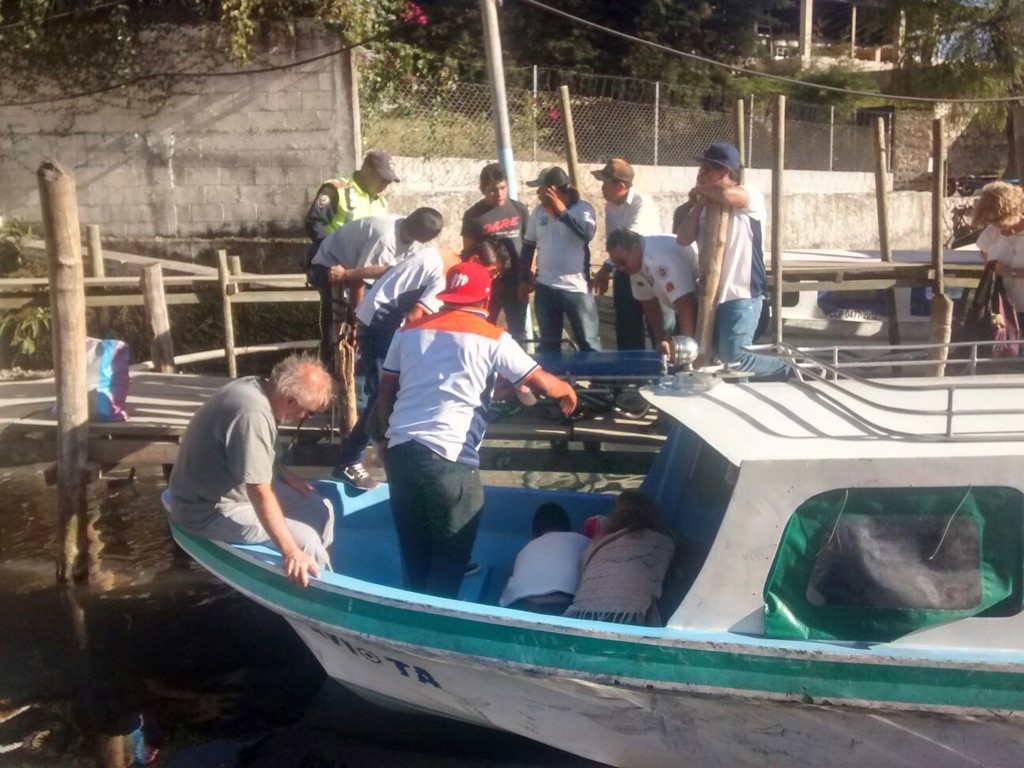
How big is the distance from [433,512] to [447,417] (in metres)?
0.42

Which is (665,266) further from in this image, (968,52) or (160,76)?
(968,52)

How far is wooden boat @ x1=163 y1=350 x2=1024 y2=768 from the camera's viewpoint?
4.05 metres

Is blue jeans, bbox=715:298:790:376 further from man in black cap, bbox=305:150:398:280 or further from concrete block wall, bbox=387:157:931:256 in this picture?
concrete block wall, bbox=387:157:931:256

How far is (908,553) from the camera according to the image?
4078 millimetres

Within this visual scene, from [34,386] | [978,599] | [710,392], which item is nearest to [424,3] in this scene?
[34,386]

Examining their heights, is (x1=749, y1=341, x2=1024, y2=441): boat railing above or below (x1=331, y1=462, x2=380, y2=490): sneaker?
→ above

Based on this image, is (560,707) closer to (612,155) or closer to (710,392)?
(710,392)

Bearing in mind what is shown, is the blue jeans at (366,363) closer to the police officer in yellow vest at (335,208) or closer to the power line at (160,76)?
the police officer in yellow vest at (335,208)

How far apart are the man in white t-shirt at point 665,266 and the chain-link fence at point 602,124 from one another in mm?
6145

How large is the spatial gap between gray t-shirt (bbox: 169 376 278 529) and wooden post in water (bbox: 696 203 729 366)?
271 cm

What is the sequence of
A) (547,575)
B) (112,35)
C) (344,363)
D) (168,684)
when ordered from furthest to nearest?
(112,35) < (344,363) < (168,684) < (547,575)

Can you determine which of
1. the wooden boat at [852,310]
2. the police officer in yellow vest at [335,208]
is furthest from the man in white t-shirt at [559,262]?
the wooden boat at [852,310]

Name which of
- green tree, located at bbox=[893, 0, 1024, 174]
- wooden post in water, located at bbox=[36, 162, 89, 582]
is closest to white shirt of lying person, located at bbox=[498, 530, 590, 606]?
wooden post in water, located at bbox=[36, 162, 89, 582]

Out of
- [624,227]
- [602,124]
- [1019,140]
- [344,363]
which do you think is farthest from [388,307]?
[602,124]
